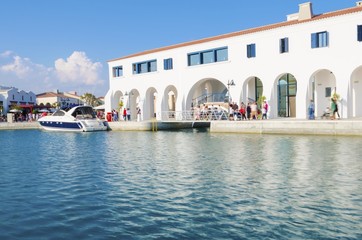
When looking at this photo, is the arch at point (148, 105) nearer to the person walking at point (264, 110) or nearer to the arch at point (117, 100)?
the arch at point (117, 100)

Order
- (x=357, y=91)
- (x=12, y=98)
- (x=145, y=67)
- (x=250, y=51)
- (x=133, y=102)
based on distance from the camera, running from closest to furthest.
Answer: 1. (x=357, y=91)
2. (x=250, y=51)
3. (x=145, y=67)
4. (x=133, y=102)
5. (x=12, y=98)

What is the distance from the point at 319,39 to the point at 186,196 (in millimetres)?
23897

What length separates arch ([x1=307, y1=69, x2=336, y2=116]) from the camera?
3142 centimetres

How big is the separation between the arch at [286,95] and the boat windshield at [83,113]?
18462mm

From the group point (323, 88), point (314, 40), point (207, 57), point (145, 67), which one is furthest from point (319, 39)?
point (145, 67)

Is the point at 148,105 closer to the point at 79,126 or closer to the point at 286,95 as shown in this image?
the point at 79,126

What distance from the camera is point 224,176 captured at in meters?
12.1

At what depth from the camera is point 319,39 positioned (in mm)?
29312

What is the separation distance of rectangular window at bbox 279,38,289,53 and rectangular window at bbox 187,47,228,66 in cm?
574

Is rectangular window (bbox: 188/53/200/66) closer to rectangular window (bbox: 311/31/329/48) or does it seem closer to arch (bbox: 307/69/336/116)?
arch (bbox: 307/69/336/116)

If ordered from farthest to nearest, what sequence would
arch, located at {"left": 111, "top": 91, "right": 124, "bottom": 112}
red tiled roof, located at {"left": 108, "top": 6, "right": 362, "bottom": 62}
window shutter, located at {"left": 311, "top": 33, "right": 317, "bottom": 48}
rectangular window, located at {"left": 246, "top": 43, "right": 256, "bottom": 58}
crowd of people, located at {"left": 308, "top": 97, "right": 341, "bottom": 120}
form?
arch, located at {"left": 111, "top": 91, "right": 124, "bottom": 112} → rectangular window, located at {"left": 246, "top": 43, "right": 256, "bottom": 58} → window shutter, located at {"left": 311, "top": 33, "right": 317, "bottom": 48} → red tiled roof, located at {"left": 108, "top": 6, "right": 362, "bottom": 62} → crowd of people, located at {"left": 308, "top": 97, "right": 341, "bottom": 120}

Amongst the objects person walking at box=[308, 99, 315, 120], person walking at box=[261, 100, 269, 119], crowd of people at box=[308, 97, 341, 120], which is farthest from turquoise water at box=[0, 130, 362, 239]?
person walking at box=[261, 100, 269, 119]

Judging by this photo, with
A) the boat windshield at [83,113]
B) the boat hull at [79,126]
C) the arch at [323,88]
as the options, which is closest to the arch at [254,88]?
the arch at [323,88]

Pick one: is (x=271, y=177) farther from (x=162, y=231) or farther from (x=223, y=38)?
(x=223, y=38)
